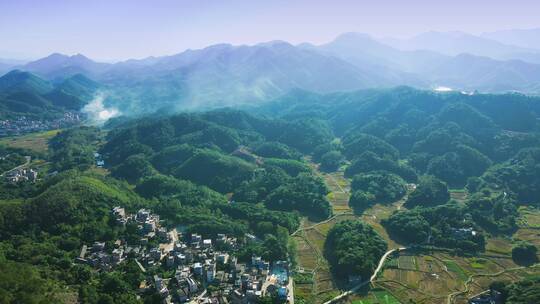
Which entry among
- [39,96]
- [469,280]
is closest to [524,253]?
[469,280]

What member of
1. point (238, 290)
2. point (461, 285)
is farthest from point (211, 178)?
point (461, 285)

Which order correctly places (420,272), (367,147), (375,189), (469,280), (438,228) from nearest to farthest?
1. (469,280)
2. (420,272)
3. (438,228)
4. (375,189)
5. (367,147)

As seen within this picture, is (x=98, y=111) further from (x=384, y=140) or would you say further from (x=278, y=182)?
(x=278, y=182)

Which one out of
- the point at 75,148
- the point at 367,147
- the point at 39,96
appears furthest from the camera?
the point at 39,96

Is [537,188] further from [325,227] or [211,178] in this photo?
[211,178]

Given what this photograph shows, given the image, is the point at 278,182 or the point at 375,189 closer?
the point at 375,189

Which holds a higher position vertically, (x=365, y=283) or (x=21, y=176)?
(x=21, y=176)

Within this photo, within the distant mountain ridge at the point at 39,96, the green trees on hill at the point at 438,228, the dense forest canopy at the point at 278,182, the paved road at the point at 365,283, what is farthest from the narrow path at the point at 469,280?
the distant mountain ridge at the point at 39,96

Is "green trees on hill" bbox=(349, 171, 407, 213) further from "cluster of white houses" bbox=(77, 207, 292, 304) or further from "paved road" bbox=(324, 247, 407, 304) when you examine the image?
"cluster of white houses" bbox=(77, 207, 292, 304)
